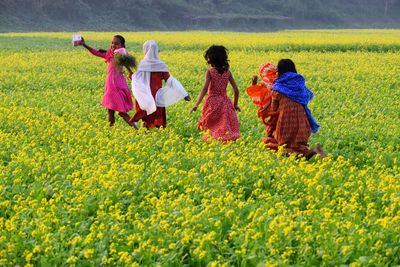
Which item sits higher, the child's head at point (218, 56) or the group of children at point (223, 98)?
the child's head at point (218, 56)

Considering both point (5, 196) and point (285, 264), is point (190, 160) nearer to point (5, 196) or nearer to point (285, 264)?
point (5, 196)

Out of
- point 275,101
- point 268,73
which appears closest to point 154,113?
point 268,73

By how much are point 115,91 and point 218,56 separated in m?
2.48

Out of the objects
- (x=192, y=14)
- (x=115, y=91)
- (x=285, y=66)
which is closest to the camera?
(x=285, y=66)

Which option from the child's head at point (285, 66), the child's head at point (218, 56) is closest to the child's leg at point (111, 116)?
the child's head at point (218, 56)

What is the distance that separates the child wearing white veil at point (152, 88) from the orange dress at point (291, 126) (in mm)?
2215

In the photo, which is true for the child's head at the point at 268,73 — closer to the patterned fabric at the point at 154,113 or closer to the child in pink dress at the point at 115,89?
the patterned fabric at the point at 154,113

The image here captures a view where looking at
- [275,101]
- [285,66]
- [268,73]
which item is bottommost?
[275,101]

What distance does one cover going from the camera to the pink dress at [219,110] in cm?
1105

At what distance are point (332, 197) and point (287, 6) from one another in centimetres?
10819

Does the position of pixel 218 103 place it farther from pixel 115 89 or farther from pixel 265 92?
pixel 115 89

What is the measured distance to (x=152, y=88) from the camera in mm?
12078

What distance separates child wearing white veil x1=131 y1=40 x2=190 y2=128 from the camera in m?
11.9

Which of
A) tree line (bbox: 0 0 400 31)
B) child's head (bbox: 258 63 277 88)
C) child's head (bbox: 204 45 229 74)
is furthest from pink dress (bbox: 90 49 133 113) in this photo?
tree line (bbox: 0 0 400 31)
